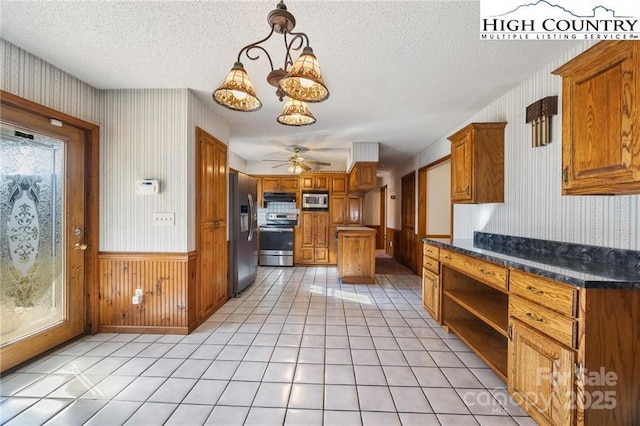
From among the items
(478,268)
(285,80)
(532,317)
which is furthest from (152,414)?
(478,268)

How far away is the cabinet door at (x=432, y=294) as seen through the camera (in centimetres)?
284

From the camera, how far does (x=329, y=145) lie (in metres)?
4.92

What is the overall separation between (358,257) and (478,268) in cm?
273

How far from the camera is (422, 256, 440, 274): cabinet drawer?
2.84 m

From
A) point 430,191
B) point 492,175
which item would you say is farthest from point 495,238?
point 430,191

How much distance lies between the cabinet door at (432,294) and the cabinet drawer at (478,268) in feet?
1.03

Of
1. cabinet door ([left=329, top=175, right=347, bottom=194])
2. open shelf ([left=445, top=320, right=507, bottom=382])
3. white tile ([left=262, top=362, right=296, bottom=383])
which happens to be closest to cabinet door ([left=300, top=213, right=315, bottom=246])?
cabinet door ([left=329, top=175, right=347, bottom=194])

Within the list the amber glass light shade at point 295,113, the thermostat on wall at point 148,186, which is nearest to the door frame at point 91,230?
the thermostat on wall at point 148,186

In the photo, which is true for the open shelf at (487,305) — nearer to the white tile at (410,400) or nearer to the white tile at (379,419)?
the white tile at (410,400)

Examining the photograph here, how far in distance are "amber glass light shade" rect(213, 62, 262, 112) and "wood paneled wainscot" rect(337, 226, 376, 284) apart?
11.0ft

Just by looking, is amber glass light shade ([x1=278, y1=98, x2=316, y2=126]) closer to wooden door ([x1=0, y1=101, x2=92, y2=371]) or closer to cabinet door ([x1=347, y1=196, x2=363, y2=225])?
wooden door ([x1=0, y1=101, x2=92, y2=371])

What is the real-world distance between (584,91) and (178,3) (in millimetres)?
2433

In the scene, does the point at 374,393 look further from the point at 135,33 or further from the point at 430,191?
the point at 430,191

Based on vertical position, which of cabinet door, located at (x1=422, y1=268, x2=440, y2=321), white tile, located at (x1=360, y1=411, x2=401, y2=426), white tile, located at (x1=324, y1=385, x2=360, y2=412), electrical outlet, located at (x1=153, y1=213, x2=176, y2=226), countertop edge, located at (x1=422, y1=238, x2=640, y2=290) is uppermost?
electrical outlet, located at (x1=153, y1=213, x2=176, y2=226)
